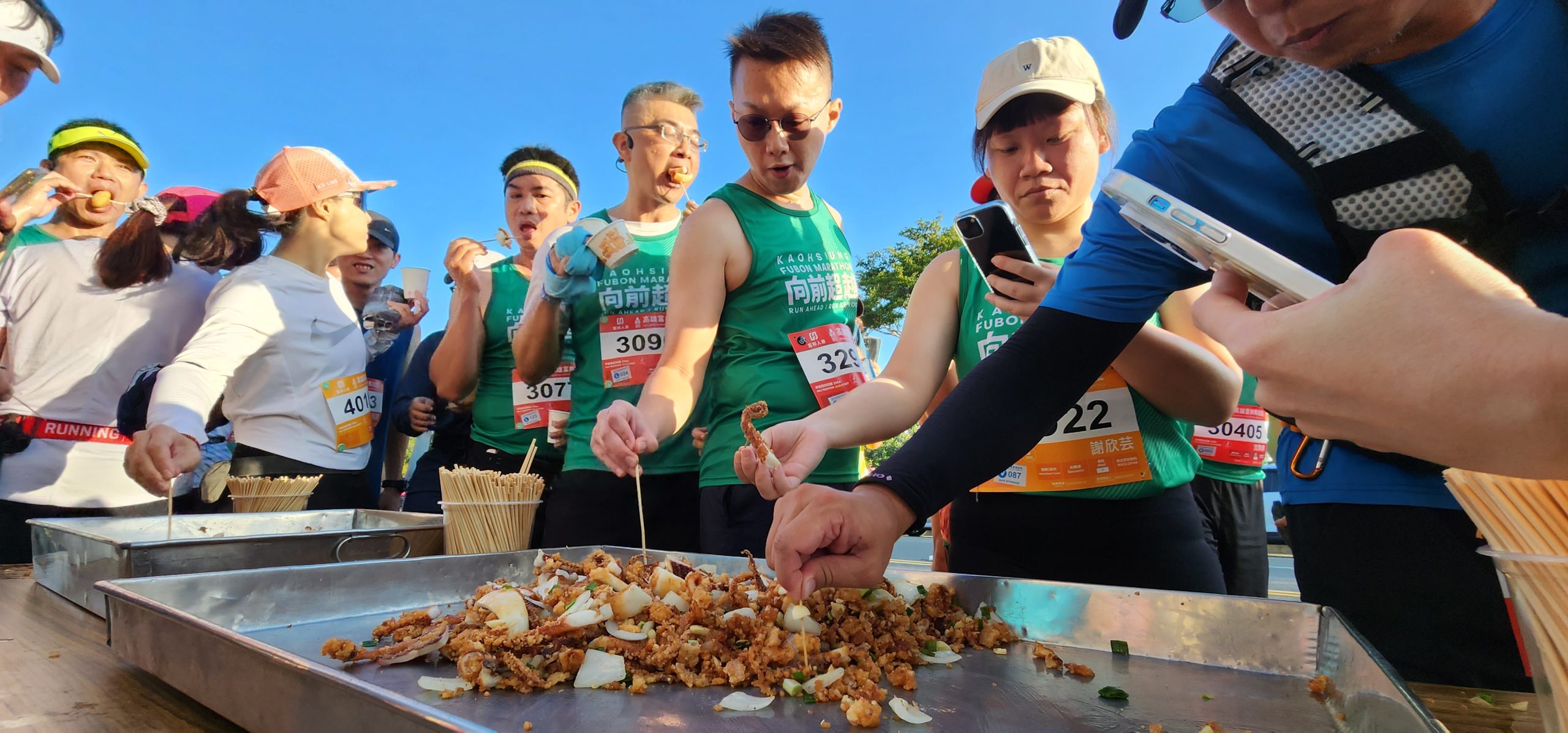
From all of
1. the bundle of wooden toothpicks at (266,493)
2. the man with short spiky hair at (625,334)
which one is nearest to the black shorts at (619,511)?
the man with short spiky hair at (625,334)

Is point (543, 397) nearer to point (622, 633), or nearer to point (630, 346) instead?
point (630, 346)

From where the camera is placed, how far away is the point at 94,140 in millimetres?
3549

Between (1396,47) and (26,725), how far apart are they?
1829 mm

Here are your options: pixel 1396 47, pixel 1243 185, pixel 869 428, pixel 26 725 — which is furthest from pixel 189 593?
pixel 1396 47

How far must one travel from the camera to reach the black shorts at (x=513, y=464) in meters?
3.11

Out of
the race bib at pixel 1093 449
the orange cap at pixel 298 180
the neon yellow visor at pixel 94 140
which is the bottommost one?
the race bib at pixel 1093 449

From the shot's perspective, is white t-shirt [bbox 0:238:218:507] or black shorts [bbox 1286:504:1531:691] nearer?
black shorts [bbox 1286:504:1531:691]

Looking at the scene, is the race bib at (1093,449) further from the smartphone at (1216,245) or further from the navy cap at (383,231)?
the navy cap at (383,231)

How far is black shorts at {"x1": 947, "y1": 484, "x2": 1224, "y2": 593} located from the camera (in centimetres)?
179

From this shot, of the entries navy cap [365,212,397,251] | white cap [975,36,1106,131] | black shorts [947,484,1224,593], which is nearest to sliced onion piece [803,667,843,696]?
black shorts [947,484,1224,593]

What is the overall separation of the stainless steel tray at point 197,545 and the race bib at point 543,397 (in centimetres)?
72

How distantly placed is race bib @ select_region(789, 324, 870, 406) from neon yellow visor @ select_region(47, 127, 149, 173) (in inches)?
133

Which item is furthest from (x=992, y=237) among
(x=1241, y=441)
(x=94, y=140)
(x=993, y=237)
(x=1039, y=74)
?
(x=94, y=140)

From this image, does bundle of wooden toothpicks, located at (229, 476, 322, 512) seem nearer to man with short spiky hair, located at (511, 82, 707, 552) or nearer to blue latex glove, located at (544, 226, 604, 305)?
man with short spiky hair, located at (511, 82, 707, 552)
